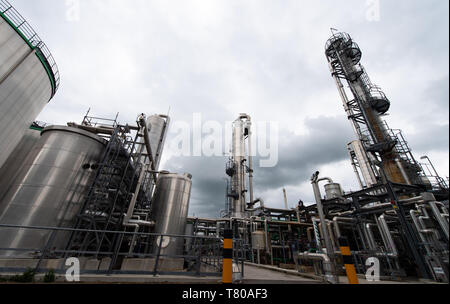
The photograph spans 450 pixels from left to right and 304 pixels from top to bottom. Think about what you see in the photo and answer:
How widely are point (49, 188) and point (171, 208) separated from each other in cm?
585

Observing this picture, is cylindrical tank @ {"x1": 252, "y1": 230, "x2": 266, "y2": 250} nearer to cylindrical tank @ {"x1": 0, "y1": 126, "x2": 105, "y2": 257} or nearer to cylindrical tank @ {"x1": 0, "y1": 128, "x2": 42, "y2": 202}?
cylindrical tank @ {"x1": 0, "y1": 126, "x2": 105, "y2": 257}

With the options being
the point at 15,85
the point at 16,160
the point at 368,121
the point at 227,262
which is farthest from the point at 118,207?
the point at 368,121

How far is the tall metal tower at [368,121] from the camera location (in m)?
12.9

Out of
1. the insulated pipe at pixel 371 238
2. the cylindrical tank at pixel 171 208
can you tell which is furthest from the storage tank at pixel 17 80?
the insulated pipe at pixel 371 238

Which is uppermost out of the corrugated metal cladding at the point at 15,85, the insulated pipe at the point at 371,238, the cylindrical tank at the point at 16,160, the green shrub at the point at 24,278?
the corrugated metal cladding at the point at 15,85

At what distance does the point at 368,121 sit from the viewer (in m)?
15.0

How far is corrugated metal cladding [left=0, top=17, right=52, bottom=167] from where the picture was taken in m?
8.58

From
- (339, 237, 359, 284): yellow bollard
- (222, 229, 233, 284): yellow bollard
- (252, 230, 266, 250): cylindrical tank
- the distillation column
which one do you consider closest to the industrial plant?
(339, 237, 359, 284): yellow bollard

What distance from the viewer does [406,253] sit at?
35.7 feet

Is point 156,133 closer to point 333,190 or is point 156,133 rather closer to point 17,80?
point 17,80

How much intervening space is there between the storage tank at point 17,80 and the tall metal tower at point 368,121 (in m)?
20.2

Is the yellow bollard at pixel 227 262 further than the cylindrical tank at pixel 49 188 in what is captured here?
No

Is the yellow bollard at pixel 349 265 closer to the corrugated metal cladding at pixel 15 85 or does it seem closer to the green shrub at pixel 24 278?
the green shrub at pixel 24 278

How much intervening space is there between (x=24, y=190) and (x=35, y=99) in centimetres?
617
